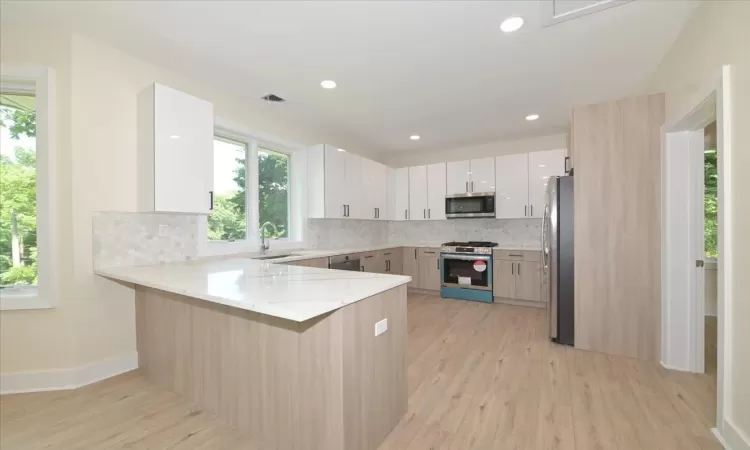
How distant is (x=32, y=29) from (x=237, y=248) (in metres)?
2.28

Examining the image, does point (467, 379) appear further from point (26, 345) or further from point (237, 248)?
point (26, 345)

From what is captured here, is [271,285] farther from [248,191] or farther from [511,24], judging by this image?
[248,191]

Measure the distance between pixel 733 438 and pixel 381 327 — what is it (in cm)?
187

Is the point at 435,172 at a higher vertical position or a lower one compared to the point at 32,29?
lower

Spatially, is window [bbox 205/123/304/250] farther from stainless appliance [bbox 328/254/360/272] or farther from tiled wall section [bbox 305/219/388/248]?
stainless appliance [bbox 328/254/360/272]

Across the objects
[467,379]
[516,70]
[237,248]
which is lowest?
[467,379]

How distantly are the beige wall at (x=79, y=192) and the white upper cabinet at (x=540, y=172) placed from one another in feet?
16.1

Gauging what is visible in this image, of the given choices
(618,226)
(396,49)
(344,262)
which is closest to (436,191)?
(344,262)

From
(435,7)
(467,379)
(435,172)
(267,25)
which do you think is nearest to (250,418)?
(467,379)

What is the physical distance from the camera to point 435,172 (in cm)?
547

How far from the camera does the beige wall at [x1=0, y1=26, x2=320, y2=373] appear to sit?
Result: 7.36 feet

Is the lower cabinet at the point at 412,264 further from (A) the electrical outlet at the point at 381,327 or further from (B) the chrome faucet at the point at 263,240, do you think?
(A) the electrical outlet at the point at 381,327

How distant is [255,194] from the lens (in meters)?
3.72

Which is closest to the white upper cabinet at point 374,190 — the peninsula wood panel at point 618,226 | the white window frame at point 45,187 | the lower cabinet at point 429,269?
the lower cabinet at point 429,269
